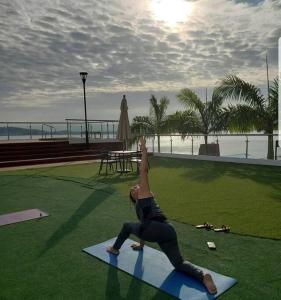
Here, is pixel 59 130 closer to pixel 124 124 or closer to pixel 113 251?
pixel 124 124

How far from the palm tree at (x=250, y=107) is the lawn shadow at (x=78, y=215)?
306 inches

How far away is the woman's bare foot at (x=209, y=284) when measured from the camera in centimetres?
302

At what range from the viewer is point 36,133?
20.9 meters

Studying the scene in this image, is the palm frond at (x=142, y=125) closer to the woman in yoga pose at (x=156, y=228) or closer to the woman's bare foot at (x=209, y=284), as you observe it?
the woman in yoga pose at (x=156, y=228)

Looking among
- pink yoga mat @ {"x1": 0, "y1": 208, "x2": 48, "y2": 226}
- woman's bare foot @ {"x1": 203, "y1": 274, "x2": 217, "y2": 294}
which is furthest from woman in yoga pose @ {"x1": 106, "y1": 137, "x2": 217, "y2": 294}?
pink yoga mat @ {"x1": 0, "y1": 208, "x2": 48, "y2": 226}

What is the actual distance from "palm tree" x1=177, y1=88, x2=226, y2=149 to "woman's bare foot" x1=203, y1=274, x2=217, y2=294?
13.1 m

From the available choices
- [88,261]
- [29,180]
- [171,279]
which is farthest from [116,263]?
[29,180]

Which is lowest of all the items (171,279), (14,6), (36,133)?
(171,279)

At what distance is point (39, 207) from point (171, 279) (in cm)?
411

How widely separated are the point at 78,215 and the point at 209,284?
342 cm

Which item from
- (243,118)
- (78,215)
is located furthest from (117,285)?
(243,118)

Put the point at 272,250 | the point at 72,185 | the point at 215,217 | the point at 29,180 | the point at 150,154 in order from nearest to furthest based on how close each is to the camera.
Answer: the point at 272,250 → the point at 215,217 → the point at 72,185 → the point at 29,180 → the point at 150,154

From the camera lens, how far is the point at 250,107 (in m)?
13.2

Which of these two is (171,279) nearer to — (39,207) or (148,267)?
(148,267)
